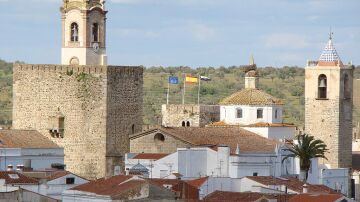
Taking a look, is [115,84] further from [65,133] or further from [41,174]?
[41,174]

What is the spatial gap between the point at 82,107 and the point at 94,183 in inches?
581

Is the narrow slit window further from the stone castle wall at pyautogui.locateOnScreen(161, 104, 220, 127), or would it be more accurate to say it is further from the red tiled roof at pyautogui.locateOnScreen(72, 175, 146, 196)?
the red tiled roof at pyautogui.locateOnScreen(72, 175, 146, 196)

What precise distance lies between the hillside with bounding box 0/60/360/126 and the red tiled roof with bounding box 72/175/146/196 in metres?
46.0

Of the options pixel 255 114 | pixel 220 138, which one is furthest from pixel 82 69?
pixel 255 114

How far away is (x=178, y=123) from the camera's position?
93.1 metres

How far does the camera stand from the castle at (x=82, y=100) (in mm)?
82562

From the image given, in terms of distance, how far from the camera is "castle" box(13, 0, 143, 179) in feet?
271

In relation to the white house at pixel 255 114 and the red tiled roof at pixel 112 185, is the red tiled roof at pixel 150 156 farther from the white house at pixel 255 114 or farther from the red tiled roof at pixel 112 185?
the red tiled roof at pixel 112 185

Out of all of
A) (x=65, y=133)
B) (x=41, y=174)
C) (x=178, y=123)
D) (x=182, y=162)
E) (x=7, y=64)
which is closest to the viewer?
(x=41, y=174)

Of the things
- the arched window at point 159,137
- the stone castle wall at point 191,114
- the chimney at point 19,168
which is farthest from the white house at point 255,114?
the chimney at point 19,168

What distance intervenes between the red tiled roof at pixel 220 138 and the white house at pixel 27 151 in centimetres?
441

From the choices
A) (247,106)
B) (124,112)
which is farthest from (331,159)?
(124,112)

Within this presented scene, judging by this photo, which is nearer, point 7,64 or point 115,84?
point 115,84

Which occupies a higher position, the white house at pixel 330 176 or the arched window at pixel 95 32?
the arched window at pixel 95 32
